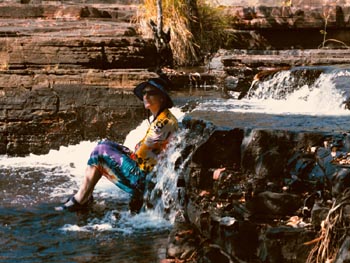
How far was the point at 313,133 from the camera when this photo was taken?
19.9 feet

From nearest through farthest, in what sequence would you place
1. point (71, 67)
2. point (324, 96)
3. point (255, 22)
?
point (324, 96)
point (71, 67)
point (255, 22)

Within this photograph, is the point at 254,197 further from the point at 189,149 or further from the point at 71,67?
the point at 71,67

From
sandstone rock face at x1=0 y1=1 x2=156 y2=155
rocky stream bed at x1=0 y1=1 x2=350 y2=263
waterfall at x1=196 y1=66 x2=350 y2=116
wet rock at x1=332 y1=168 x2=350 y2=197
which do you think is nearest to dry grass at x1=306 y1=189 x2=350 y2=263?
rocky stream bed at x1=0 y1=1 x2=350 y2=263

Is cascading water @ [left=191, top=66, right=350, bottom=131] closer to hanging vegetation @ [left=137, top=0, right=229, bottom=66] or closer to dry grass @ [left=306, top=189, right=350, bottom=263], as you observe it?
hanging vegetation @ [left=137, top=0, right=229, bottom=66]

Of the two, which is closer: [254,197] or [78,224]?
[254,197]

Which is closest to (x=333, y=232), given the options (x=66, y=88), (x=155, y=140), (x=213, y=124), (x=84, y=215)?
(x=213, y=124)

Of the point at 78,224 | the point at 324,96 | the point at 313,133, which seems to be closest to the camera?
the point at 313,133

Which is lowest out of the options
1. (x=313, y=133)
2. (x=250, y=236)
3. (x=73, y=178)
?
(x=73, y=178)

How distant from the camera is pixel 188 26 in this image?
15.1 m

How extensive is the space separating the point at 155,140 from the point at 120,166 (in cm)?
42

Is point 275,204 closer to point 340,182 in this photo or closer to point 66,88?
point 340,182

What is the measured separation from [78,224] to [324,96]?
4.75 m

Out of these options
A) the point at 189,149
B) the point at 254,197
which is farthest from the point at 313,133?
the point at 189,149

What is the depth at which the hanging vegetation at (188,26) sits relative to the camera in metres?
14.6
